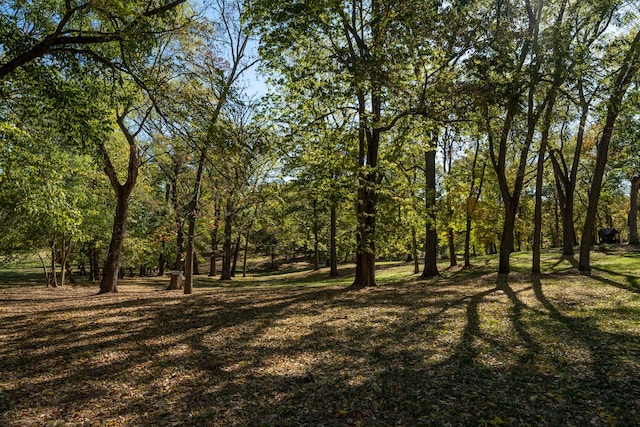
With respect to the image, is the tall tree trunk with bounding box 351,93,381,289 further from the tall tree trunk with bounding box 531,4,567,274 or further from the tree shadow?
the tall tree trunk with bounding box 531,4,567,274

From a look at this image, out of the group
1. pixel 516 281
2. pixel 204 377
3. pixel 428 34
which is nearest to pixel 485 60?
pixel 428 34

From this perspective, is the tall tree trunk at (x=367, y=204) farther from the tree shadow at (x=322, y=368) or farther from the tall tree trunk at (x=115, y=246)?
the tall tree trunk at (x=115, y=246)

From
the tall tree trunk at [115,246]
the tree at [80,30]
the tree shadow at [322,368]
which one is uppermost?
the tree at [80,30]

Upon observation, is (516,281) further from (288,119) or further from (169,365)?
(169,365)

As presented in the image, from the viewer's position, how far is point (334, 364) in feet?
20.8

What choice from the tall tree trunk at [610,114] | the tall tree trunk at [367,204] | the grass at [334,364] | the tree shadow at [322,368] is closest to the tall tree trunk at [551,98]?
the tall tree trunk at [610,114]

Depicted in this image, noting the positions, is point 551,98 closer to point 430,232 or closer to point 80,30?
point 430,232

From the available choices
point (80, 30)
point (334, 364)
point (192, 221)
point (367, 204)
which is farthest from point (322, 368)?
point (192, 221)

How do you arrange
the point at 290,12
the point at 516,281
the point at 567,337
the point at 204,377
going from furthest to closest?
the point at 516,281 < the point at 290,12 < the point at 567,337 < the point at 204,377

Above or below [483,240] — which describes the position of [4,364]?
below

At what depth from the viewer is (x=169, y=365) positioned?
6.45m

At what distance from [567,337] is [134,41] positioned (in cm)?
1057

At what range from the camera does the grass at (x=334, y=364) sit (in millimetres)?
4590

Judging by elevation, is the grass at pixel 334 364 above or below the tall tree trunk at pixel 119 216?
below
